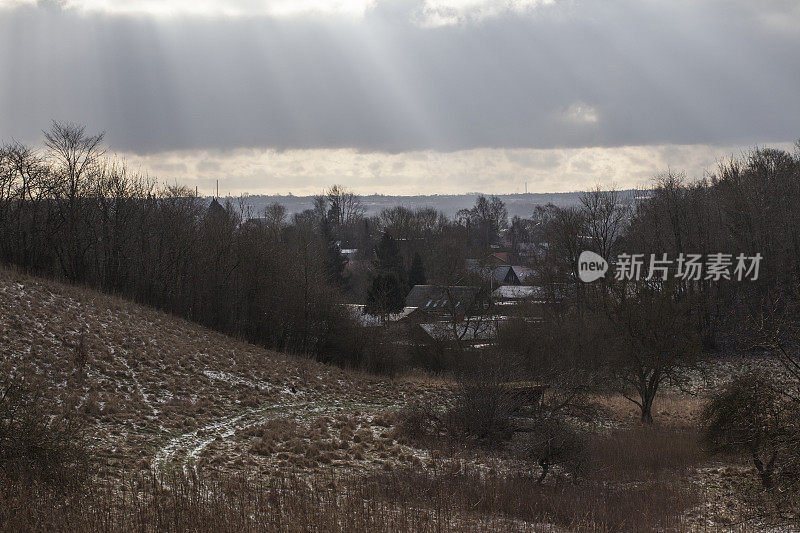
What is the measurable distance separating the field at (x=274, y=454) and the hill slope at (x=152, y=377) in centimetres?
8

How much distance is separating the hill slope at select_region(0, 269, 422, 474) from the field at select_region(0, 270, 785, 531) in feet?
0.27

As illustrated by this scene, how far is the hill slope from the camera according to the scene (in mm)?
16438

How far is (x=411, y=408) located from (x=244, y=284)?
73.7ft

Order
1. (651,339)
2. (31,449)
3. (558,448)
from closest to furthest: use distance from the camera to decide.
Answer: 1. (31,449)
2. (558,448)
3. (651,339)

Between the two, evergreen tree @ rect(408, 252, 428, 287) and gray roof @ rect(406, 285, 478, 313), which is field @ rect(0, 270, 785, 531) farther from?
evergreen tree @ rect(408, 252, 428, 287)

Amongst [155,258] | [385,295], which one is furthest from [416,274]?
[155,258]

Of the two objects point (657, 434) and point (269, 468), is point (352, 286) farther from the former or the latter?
point (269, 468)

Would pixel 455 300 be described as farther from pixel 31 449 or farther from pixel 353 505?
pixel 31 449

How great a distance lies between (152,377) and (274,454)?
749 cm

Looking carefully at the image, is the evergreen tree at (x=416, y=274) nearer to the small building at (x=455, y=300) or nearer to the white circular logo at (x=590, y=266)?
the small building at (x=455, y=300)

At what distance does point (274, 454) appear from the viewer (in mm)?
15609

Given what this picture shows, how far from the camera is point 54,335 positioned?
2138 cm

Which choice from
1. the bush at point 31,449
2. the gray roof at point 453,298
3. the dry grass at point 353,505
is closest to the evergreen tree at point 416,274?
the gray roof at point 453,298

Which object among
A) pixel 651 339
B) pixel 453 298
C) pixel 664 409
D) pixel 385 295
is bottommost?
pixel 664 409
